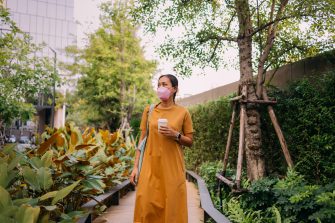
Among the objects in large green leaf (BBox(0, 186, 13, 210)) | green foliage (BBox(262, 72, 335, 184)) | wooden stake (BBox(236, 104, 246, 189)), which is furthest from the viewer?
wooden stake (BBox(236, 104, 246, 189))

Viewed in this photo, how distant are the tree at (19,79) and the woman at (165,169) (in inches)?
323

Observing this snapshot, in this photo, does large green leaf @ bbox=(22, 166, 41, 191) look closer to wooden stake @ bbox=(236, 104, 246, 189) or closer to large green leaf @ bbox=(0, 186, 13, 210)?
large green leaf @ bbox=(0, 186, 13, 210)

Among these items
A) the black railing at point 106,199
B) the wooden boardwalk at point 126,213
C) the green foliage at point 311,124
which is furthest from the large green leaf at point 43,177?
the green foliage at point 311,124

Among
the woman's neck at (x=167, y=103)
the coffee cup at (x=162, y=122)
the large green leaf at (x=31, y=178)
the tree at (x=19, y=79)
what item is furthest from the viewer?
the tree at (x=19, y=79)

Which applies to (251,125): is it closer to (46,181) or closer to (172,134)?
(172,134)

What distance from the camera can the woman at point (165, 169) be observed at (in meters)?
3.21

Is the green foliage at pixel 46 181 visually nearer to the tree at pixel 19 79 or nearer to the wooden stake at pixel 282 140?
the wooden stake at pixel 282 140

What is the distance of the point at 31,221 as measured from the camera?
1.79 m

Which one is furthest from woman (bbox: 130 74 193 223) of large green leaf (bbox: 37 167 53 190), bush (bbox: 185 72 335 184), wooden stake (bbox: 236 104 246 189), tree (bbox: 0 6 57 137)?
tree (bbox: 0 6 57 137)

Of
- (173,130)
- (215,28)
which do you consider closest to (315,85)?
(215,28)

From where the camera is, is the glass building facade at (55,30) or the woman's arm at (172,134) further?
the glass building facade at (55,30)

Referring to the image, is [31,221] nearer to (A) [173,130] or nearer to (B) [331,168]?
(A) [173,130]

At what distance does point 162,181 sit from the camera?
3283 millimetres

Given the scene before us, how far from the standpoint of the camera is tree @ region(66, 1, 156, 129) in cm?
2253
